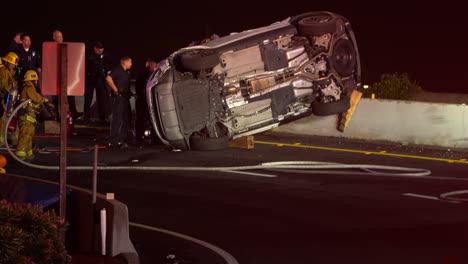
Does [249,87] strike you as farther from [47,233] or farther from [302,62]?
[47,233]

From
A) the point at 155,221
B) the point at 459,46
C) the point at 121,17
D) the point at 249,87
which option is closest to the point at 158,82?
the point at 249,87

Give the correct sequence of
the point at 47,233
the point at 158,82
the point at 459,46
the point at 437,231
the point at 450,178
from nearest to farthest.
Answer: the point at 47,233 < the point at 437,231 < the point at 450,178 < the point at 158,82 < the point at 459,46

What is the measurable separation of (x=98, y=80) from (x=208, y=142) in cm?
589

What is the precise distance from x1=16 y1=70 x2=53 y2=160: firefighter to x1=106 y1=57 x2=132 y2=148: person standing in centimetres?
196

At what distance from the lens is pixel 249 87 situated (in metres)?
18.8

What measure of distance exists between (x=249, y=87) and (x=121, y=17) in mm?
23622

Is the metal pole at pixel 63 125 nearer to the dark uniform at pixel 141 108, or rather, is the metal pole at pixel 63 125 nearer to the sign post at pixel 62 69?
the sign post at pixel 62 69

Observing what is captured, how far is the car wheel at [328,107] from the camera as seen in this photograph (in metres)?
19.4

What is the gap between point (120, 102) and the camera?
21.1 metres

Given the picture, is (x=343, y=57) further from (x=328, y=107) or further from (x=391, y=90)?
(x=391, y=90)

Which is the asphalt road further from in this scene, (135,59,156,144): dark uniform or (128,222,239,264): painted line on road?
(135,59,156,144): dark uniform

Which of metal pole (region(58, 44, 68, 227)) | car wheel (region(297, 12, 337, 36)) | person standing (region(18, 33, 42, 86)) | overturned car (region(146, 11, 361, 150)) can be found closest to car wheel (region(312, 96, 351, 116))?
overturned car (region(146, 11, 361, 150))

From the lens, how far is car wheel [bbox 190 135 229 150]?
1877 centimetres

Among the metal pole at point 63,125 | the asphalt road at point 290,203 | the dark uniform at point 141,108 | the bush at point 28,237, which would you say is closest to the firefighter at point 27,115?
the asphalt road at point 290,203
